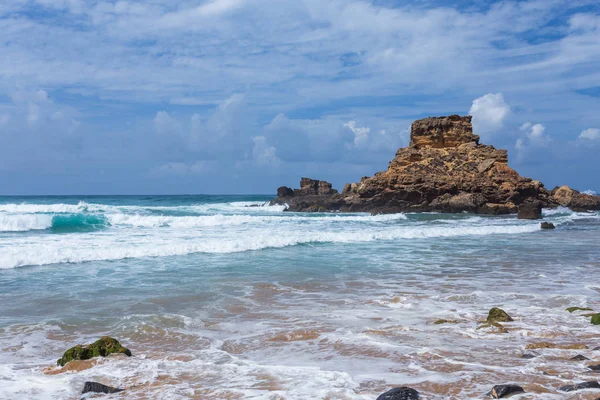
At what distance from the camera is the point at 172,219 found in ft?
101

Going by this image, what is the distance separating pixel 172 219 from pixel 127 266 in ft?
57.8

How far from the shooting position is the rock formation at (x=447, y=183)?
41.7 meters

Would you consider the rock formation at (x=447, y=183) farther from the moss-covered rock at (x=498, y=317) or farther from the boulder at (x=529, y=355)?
the boulder at (x=529, y=355)

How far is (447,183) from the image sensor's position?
42500mm

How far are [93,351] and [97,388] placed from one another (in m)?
1.10

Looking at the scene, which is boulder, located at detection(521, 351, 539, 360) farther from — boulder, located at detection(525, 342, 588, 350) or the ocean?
boulder, located at detection(525, 342, 588, 350)

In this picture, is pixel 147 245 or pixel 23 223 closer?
pixel 147 245

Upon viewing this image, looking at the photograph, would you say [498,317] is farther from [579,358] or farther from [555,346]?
[579,358]

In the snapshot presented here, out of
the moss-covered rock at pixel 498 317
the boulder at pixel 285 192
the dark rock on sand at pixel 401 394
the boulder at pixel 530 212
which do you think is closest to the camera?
the dark rock on sand at pixel 401 394

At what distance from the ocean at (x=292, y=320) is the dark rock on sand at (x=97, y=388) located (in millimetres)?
105

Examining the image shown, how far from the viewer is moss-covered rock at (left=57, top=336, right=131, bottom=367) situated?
17.6 ft

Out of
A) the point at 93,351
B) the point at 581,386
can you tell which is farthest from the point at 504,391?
the point at 93,351

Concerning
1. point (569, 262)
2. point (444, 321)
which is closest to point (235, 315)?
point (444, 321)

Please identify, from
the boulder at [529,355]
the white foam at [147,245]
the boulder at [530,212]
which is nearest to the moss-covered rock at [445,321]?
the boulder at [529,355]
